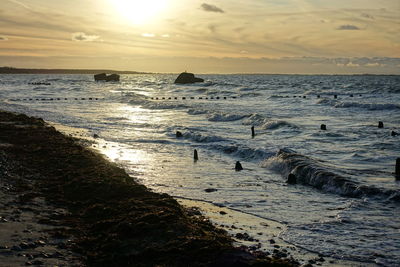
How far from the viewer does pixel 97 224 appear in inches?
370

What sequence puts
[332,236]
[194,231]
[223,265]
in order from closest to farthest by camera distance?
[223,265], [194,231], [332,236]

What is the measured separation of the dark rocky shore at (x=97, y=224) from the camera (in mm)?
7605

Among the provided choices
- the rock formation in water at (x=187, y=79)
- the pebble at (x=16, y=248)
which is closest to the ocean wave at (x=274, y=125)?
the pebble at (x=16, y=248)

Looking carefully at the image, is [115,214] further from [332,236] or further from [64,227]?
[332,236]

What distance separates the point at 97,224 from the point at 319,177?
8.74 metres

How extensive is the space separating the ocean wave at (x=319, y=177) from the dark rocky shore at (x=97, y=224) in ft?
18.6

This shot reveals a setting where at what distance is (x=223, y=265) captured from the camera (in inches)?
286

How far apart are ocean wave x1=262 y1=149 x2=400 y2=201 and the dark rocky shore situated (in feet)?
18.6

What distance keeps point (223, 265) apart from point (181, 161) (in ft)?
38.2

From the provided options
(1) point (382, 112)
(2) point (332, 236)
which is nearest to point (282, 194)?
(2) point (332, 236)

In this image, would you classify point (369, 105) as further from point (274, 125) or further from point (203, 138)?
point (203, 138)

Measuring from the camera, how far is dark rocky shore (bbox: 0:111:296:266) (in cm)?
761

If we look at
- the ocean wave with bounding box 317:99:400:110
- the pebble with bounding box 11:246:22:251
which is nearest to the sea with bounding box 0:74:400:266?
the pebble with bounding box 11:246:22:251

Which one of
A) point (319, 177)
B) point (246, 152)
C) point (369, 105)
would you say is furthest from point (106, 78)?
point (319, 177)
